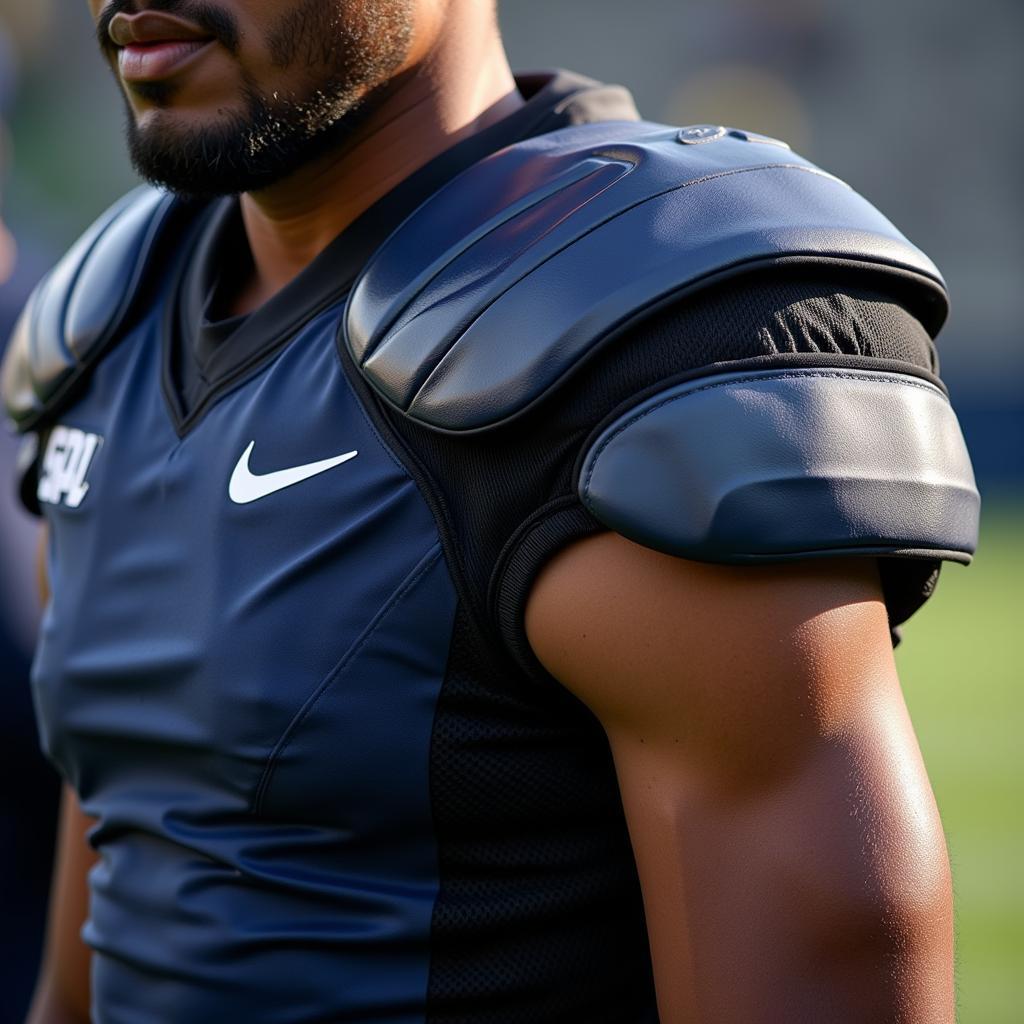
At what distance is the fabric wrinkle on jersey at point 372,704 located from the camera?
1146 millimetres

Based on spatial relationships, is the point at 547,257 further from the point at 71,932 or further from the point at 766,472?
the point at 71,932

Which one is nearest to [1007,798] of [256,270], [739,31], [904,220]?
[256,270]

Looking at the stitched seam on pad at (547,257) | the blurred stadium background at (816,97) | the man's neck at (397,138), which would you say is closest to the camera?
the stitched seam on pad at (547,257)

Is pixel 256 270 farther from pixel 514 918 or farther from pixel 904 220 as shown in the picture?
pixel 904 220

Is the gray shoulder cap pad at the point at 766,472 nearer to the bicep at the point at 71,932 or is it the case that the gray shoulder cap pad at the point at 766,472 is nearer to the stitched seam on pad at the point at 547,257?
the stitched seam on pad at the point at 547,257

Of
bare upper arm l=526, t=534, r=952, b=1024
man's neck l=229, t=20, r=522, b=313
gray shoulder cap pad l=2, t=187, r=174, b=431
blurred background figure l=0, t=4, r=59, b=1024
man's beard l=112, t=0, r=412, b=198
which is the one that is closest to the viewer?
bare upper arm l=526, t=534, r=952, b=1024

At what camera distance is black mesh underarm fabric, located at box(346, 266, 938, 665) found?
43.5 inches

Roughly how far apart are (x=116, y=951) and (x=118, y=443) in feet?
1.56

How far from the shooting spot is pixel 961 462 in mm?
1166

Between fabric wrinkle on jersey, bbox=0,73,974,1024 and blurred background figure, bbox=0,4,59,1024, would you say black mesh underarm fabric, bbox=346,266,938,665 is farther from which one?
blurred background figure, bbox=0,4,59,1024

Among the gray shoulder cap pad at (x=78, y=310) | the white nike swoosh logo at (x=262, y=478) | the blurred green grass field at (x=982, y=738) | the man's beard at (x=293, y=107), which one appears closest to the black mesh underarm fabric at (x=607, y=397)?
the white nike swoosh logo at (x=262, y=478)

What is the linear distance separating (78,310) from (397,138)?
0.40 meters

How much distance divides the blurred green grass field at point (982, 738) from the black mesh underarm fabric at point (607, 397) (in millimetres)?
1446

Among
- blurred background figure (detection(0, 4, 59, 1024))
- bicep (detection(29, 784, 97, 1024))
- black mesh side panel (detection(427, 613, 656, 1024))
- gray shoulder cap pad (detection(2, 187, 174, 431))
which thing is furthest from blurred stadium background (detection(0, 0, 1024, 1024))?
black mesh side panel (detection(427, 613, 656, 1024))
